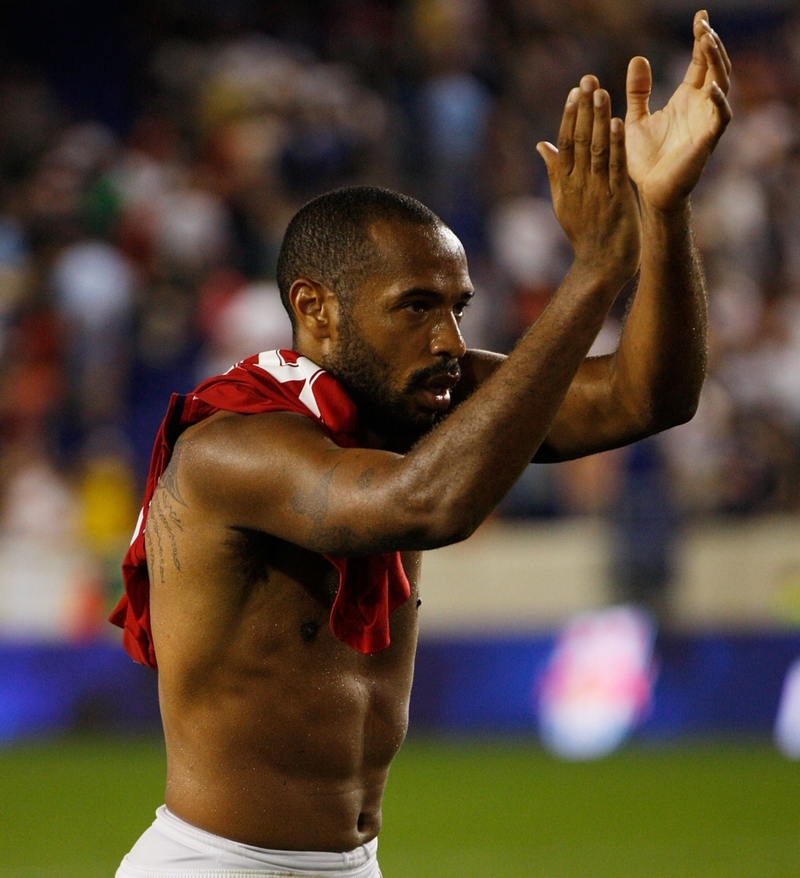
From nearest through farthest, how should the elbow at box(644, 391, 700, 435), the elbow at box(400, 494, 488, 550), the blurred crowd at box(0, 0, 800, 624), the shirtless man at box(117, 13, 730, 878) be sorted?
the elbow at box(400, 494, 488, 550) → the shirtless man at box(117, 13, 730, 878) → the elbow at box(644, 391, 700, 435) → the blurred crowd at box(0, 0, 800, 624)

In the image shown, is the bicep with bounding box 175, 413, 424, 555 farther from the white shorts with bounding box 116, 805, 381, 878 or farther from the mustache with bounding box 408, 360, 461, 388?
the white shorts with bounding box 116, 805, 381, 878

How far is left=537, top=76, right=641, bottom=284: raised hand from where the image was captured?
2715 millimetres

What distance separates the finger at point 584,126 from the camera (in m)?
2.72

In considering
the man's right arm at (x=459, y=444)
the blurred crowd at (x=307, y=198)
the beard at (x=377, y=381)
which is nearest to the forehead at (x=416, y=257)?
the beard at (x=377, y=381)

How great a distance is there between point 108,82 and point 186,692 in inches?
491

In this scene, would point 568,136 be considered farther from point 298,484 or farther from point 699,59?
point 298,484

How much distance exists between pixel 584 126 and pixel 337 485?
2.67ft

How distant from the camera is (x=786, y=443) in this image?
10.1 m

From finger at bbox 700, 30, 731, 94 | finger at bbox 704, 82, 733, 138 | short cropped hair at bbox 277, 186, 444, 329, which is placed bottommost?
short cropped hair at bbox 277, 186, 444, 329

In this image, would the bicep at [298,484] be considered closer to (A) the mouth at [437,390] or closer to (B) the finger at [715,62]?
(A) the mouth at [437,390]

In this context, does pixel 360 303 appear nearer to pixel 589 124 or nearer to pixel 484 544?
pixel 589 124

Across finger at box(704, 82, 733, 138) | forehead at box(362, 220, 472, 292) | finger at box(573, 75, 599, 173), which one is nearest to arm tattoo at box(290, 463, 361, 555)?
forehead at box(362, 220, 472, 292)

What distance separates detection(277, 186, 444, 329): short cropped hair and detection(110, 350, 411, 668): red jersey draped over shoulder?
0.62 feet

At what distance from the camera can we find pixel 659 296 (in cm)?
313
